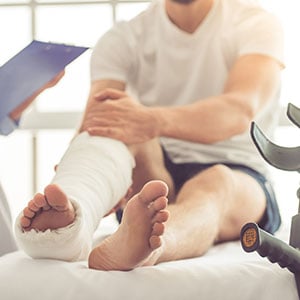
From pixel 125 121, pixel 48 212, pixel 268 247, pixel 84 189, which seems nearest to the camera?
pixel 268 247

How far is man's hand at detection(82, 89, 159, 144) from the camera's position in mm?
1286

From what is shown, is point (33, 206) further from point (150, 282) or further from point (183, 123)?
point (183, 123)

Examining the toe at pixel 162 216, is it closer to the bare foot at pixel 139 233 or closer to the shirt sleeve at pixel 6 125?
the bare foot at pixel 139 233

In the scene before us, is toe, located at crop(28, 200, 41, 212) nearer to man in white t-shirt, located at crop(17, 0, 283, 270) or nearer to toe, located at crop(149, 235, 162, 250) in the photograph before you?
man in white t-shirt, located at crop(17, 0, 283, 270)

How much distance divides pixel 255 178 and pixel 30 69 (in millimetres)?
548

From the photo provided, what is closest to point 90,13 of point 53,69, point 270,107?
point 270,107

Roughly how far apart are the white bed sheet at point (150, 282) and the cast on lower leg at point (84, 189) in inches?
1.5

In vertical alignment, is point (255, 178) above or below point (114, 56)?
below

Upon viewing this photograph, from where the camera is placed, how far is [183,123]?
135cm

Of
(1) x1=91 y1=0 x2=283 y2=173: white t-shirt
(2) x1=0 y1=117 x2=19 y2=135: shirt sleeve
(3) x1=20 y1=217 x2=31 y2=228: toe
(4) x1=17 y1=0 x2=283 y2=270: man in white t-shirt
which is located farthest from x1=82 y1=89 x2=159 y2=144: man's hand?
(3) x1=20 y1=217 x2=31 y2=228: toe

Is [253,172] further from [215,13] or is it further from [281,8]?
[281,8]

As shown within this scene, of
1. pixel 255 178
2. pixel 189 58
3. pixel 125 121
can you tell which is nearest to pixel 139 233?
pixel 125 121

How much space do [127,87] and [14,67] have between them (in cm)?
62

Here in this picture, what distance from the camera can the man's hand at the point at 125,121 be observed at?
129cm
